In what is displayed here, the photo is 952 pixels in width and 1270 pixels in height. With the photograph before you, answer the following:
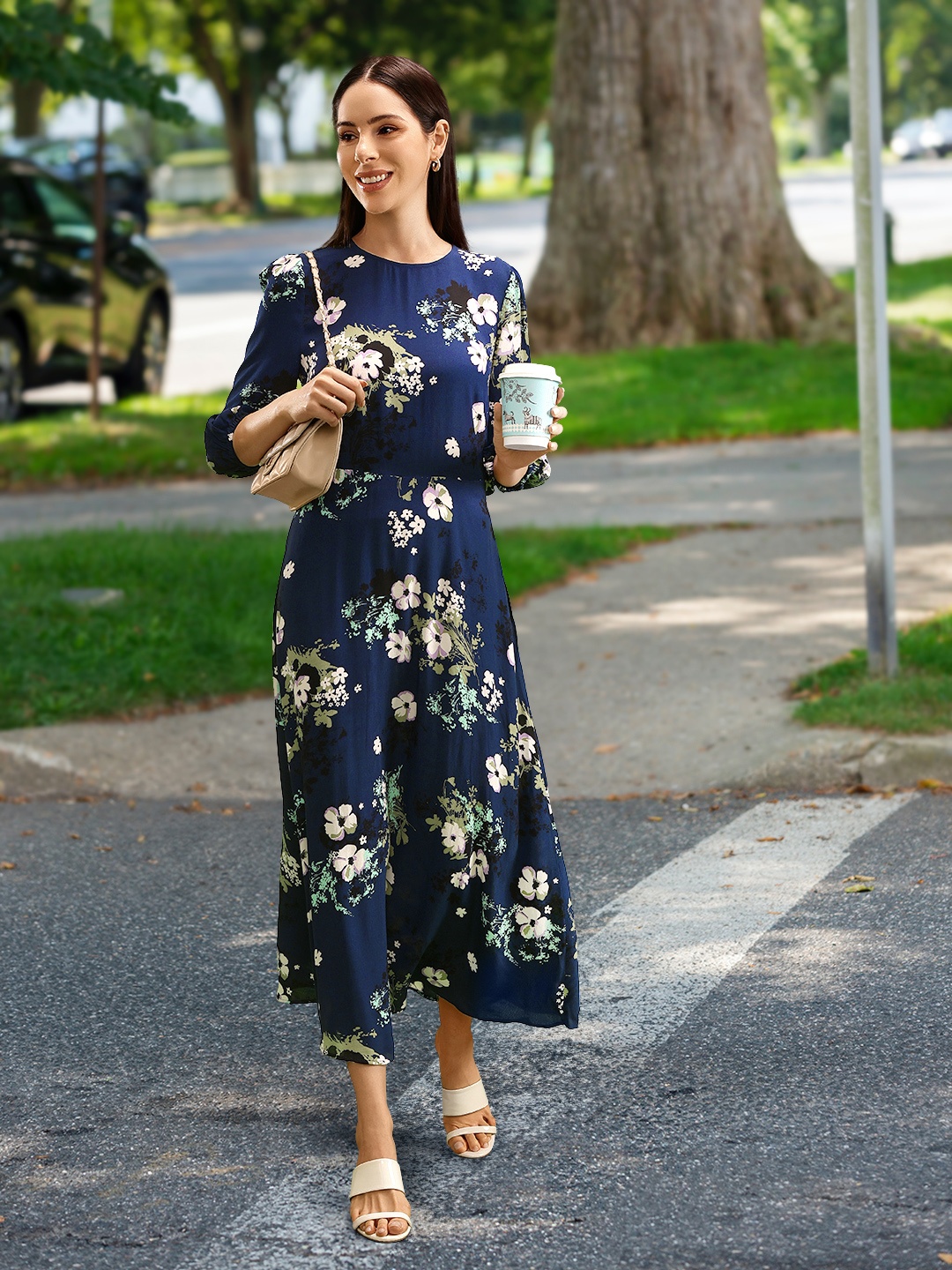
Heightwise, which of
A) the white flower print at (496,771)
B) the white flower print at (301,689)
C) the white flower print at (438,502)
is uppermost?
the white flower print at (438,502)

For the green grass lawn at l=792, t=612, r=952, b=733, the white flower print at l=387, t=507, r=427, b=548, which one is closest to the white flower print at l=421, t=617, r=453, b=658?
the white flower print at l=387, t=507, r=427, b=548

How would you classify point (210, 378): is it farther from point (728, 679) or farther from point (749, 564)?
point (728, 679)

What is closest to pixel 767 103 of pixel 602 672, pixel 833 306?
pixel 833 306

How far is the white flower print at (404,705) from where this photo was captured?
335cm

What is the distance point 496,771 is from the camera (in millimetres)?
3383

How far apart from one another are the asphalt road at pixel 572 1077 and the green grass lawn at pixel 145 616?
5.14 ft

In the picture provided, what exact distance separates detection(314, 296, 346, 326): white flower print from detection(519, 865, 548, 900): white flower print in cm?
110

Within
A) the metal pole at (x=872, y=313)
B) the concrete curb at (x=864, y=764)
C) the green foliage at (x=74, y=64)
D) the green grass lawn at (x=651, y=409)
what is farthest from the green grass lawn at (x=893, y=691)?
the green grass lawn at (x=651, y=409)

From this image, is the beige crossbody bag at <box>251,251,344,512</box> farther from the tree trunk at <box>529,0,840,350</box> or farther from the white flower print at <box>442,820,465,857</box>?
the tree trunk at <box>529,0,840,350</box>

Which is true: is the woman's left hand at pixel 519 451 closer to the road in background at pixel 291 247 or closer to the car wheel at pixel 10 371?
the road in background at pixel 291 247

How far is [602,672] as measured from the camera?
7328 millimetres

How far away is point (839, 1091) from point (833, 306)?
13.4 meters

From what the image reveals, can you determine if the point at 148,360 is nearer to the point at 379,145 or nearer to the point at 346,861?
the point at 379,145

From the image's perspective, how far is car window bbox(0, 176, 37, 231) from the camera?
14289mm
